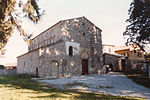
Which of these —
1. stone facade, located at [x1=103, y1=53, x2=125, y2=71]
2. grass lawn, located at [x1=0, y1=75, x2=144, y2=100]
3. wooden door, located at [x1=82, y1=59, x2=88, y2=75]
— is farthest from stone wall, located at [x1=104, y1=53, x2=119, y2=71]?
grass lawn, located at [x1=0, y1=75, x2=144, y2=100]

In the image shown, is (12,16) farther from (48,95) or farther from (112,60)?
(112,60)

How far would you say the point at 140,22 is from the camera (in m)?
13.7

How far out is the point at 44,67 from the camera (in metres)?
17.9

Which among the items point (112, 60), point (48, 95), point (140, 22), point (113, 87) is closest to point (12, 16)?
point (48, 95)

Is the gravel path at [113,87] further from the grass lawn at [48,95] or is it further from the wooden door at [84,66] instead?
the wooden door at [84,66]

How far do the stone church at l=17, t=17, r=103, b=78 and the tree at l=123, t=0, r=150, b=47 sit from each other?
23.6 ft

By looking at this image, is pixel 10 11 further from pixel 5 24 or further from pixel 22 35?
pixel 22 35

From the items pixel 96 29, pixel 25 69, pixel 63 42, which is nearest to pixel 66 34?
pixel 63 42

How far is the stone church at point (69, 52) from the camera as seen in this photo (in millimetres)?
17750

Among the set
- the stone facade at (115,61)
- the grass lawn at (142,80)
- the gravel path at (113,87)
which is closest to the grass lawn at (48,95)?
the gravel path at (113,87)

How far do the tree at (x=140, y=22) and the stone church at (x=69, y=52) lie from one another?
283 inches

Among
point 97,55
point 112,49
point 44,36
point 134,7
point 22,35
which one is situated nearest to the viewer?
point 22,35

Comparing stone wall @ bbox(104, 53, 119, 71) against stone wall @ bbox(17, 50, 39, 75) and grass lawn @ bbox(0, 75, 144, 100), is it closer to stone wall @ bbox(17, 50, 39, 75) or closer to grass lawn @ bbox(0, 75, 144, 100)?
stone wall @ bbox(17, 50, 39, 75)

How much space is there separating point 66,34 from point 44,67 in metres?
5.98
